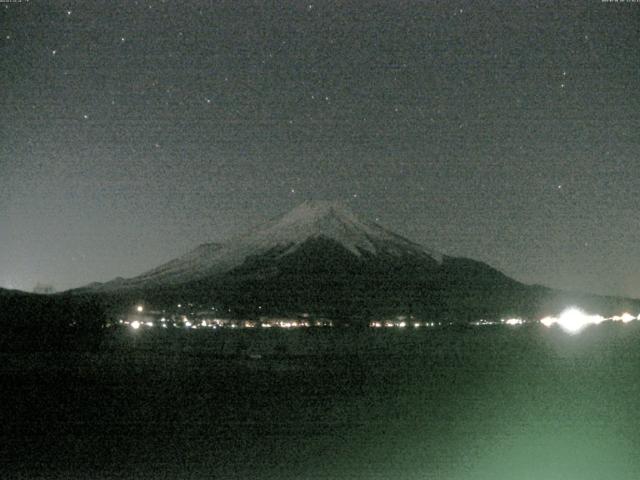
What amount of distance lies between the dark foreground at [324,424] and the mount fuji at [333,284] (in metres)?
113

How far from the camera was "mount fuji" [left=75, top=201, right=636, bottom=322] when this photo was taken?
14688cm

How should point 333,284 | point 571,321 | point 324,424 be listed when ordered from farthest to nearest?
point 333,284, point 571,321, point 324,424

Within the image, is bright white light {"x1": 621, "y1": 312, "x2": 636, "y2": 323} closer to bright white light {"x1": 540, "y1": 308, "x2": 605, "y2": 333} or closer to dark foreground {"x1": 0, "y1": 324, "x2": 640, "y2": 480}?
bright white light {"x1": 540, "y1": 308, "x2": 605, "y2": 333}

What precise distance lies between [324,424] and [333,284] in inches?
6019

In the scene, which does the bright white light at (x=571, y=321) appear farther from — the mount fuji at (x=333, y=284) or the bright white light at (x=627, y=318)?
the mount fuji at (x=333, y=284)

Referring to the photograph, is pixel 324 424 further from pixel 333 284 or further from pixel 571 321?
pixel 333 284

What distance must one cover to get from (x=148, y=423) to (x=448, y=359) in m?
19.1

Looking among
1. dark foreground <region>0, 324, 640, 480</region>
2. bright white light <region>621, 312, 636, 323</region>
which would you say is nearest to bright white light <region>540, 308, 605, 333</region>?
bright white light <region>621, 312, 636, 323</region>

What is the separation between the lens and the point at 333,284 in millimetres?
166750

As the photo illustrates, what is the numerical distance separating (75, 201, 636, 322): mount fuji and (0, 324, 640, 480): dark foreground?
11315 cm

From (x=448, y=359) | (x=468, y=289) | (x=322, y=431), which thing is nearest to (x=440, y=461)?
(x=322, y=431)

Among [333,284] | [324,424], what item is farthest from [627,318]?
[324,424]

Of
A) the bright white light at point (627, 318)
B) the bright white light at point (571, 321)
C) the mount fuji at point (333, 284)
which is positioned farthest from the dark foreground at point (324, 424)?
the mount fuji at point (333, 284)

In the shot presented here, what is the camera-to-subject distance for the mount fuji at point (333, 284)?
482ft
